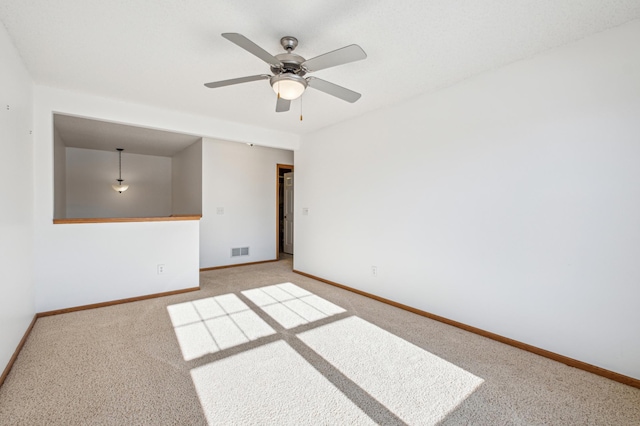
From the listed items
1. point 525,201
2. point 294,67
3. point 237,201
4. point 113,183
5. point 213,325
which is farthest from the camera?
point 113,183

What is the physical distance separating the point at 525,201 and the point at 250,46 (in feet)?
7.74

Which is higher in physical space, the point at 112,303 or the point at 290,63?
the point at 290,63

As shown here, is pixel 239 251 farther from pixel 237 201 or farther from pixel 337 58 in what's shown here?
pixel 337 58

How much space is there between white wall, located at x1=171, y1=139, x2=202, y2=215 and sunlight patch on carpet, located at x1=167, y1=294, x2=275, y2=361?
2.32 metres

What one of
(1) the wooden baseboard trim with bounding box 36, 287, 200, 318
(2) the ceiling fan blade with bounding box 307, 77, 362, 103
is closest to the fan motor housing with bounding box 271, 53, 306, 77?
(2) the ceiling fan blade with bounding box 307, 77, 362, 103

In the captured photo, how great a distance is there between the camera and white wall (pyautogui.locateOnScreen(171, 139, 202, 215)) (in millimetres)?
5273

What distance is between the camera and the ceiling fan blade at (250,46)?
1.61m

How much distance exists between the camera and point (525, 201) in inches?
93.2

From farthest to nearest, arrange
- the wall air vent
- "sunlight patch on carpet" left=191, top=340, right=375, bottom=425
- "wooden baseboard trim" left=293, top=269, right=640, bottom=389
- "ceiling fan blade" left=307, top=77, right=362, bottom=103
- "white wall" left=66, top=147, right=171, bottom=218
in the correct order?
"white wall" left=66, top=147, right=171, bottom=218
the wall air vent
"ceiling fan blade" left=307, top=77, right=362, bottom=103
"wooden baseboard trim" left=293, top=269, right=640, bottom=389
"sunlight patch on carpet" left=191, top=340, right=375, bottom=425

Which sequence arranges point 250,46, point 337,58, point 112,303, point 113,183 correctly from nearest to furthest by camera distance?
point 250,46 < point 337,58 < point 112,303 < point 113,183

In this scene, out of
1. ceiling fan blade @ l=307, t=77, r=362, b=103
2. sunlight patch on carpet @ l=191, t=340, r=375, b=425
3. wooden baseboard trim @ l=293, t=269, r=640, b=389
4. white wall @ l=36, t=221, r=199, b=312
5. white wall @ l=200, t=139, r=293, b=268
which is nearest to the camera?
sunlight patch on carpet @ l=191, t=340, r=375, b=425

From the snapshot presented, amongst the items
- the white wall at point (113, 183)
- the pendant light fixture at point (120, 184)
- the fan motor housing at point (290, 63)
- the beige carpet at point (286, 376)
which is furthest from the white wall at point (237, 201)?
the fan motor housing at point (290, 63)

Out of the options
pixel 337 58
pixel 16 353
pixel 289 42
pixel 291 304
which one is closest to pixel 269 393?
pixel 291 304

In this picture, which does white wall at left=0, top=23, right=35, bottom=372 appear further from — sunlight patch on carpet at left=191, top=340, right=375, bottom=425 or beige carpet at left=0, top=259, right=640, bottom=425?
sunlight patch on carpet at left=191, top=340, right=375, bottom=425
